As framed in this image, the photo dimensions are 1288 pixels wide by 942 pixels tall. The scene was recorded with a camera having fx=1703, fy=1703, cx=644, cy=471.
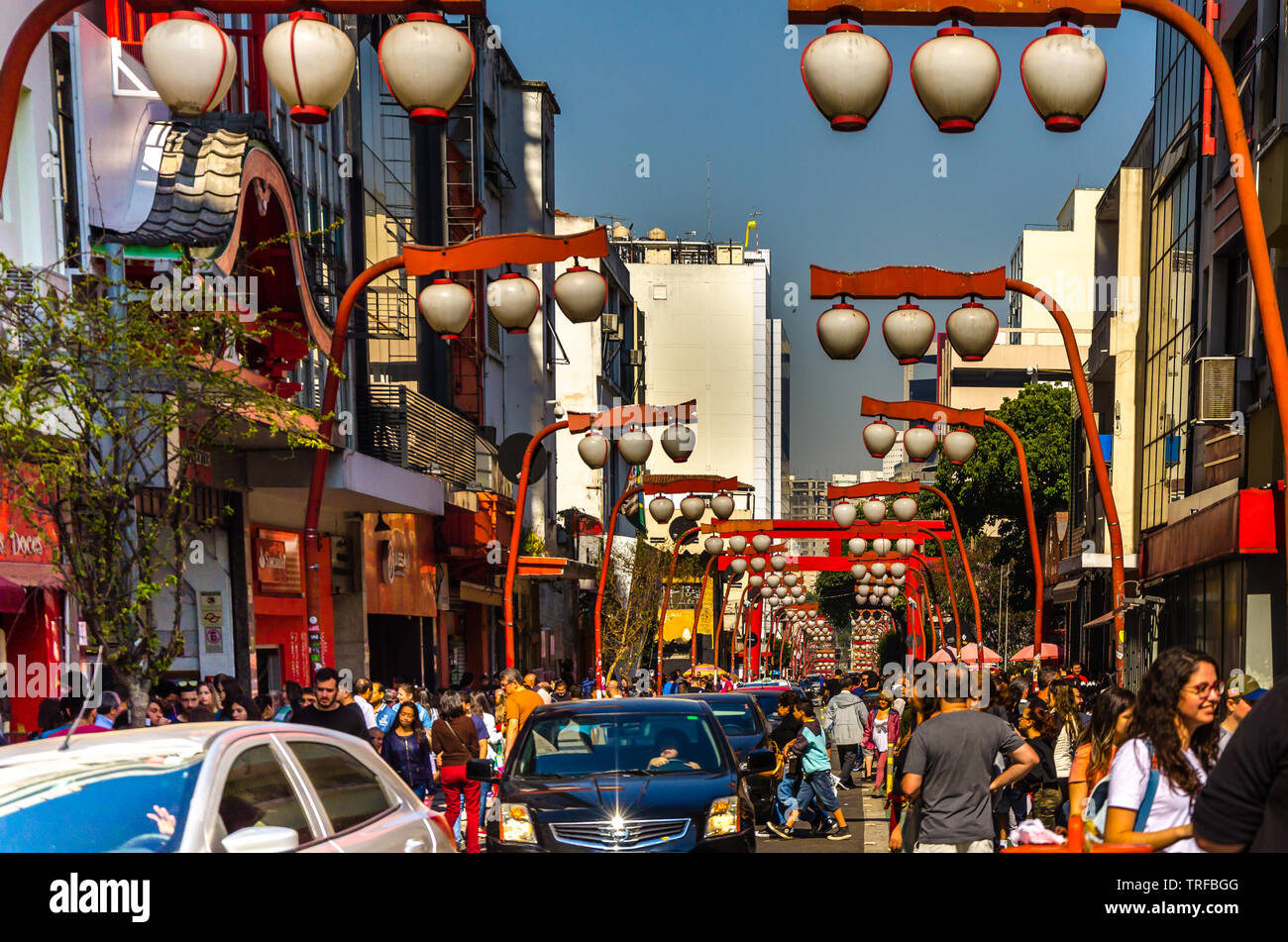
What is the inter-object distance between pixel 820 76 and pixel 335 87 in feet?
8.63

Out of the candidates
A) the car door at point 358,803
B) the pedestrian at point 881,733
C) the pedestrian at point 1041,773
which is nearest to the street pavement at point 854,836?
the pedestrian at point 881,733

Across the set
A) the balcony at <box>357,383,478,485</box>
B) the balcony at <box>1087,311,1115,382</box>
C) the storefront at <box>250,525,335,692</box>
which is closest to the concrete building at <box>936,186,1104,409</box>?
the balcony at <box>1087,311,1115,382</box>

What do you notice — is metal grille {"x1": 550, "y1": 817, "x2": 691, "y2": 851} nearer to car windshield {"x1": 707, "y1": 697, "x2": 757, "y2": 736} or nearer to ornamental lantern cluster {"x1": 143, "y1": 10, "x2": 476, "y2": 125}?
ornamental lantern cluster {"x1": 143, "y1": 10, "x2": 476, "y2": 125}

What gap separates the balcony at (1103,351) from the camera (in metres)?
41.2

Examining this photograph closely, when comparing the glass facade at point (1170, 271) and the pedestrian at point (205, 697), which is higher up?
the glass facade at point (1170, 271)

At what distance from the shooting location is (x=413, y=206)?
45438 millimetres

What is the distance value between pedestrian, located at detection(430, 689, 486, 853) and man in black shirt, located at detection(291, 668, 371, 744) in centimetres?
251

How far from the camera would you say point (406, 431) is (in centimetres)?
3575

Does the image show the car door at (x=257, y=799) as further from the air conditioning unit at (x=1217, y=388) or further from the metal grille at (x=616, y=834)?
the air conditioning unit at (x=1217, y=388)

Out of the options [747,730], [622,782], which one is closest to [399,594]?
[747,730]

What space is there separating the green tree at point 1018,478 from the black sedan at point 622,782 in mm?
58606

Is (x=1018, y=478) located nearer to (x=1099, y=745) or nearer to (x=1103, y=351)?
(x=1103, y=351)

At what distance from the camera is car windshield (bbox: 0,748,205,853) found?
572cm
